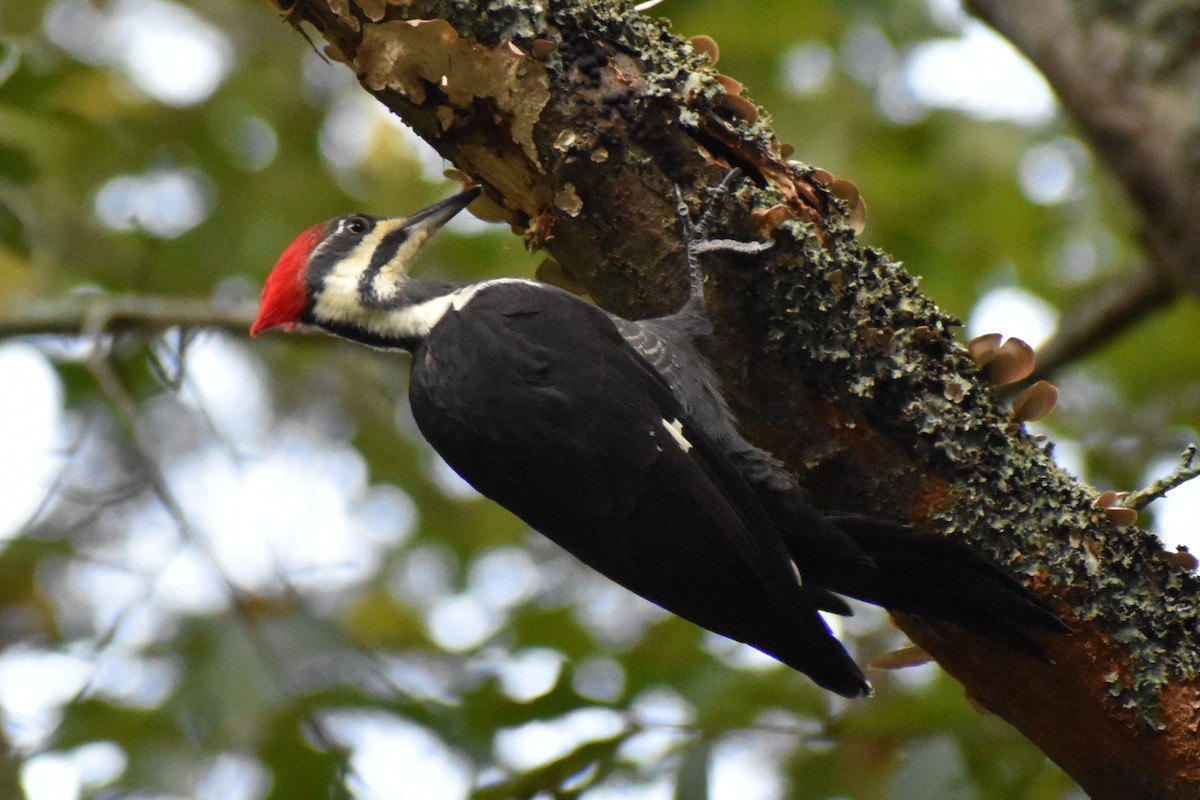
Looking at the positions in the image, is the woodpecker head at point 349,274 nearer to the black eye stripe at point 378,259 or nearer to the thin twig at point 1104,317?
the black eye stripe at point 378,259

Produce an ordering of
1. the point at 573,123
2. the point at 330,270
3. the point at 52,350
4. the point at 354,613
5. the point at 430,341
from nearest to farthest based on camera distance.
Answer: the point at 573,123 → the point at 430,341 → the point at 330,270 → the point at 52,350 → the point at 354,613

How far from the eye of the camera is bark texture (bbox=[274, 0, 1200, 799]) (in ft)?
6.88

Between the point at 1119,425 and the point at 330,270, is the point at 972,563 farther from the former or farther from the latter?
the point at 1119,425

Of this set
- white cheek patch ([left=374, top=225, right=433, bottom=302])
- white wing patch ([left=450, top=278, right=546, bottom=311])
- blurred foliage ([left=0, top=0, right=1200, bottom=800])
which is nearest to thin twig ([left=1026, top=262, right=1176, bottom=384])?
blurred foliage ([left=0, top=0, right=1200, bottom=800])

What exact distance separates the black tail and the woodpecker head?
135 centimetres

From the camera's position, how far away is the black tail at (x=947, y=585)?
205 cm

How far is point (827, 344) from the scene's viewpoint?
2.19m

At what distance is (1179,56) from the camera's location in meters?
2.93

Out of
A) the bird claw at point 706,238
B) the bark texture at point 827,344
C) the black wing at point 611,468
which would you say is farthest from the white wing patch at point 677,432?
the bird claw at point 706,238

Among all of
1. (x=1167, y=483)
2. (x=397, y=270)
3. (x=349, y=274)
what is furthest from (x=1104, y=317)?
(x=349, y=274)

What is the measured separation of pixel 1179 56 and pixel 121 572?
2807 mm

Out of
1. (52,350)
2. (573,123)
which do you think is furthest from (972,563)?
(52,350)

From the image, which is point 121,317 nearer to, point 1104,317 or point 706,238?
point 706,238

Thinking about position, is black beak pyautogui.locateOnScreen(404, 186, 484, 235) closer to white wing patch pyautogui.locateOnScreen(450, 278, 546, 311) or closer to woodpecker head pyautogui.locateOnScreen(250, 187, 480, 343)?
woodpecker head pyautogui.locateOnScreen(250, 187, 480, 343)
